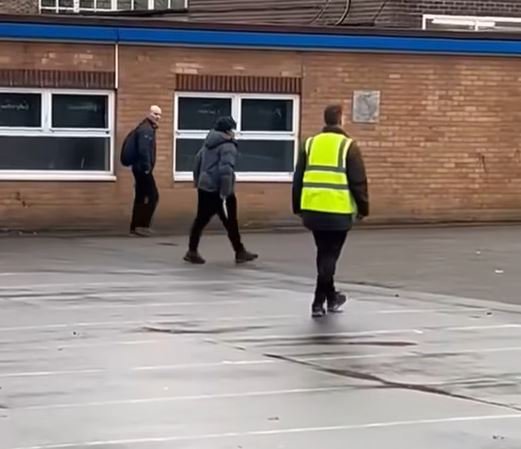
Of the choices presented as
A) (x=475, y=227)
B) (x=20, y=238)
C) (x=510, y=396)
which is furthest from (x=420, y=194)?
(x=510, y=396)

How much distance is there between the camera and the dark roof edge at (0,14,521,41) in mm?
21406

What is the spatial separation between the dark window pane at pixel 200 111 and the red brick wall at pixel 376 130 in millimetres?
304

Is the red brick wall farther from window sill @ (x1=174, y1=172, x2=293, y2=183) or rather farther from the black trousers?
the black trousers

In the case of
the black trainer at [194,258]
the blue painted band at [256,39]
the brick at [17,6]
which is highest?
the brick at [17,6]

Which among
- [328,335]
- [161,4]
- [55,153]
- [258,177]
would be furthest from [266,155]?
[161,4]

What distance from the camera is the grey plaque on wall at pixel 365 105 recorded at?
23.3 metres

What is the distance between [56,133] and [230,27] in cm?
320

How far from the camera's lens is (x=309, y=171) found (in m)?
12.7

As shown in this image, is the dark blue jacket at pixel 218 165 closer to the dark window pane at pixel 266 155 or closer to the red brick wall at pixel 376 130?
the red brick wall at pixel 376 130

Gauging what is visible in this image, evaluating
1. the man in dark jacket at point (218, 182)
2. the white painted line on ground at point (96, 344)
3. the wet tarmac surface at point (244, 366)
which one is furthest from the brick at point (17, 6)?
the white painted line on ground at point (96, 344)

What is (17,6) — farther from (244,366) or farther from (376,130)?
(244,366)

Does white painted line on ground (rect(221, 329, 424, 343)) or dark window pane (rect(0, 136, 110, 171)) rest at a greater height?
dark window pane (rect(0, 136, 110, 171))

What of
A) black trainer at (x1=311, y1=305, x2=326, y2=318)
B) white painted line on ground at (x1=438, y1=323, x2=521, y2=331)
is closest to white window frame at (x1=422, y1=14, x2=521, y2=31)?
black trainer at (x1=311, y1=305, x2=326, y2=318)

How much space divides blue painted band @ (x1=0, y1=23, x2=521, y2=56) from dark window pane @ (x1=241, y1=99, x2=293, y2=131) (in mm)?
928
